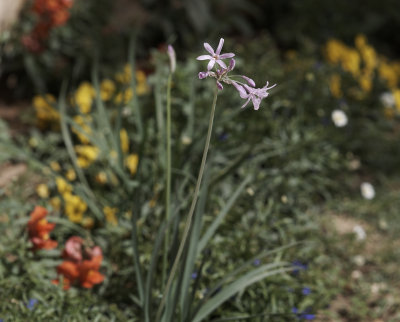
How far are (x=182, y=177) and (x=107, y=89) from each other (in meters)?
1.25

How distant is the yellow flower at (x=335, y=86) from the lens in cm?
332

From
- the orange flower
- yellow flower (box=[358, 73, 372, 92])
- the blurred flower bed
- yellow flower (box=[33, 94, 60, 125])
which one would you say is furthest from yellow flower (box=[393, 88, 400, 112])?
the orange flower

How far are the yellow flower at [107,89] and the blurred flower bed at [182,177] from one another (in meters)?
0.01

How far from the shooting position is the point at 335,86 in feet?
11.4

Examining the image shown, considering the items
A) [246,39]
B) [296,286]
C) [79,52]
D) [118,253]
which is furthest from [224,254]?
[246,39]

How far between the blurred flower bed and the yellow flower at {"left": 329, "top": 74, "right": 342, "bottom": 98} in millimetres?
15

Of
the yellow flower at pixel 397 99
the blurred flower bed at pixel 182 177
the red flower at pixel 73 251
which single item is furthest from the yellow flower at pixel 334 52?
the red flower at pixel 73 251

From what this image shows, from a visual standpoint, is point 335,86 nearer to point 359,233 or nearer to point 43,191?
point 359,233

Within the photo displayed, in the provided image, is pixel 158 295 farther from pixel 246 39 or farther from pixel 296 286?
pixel 246 39

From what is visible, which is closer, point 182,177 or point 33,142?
point 182,177

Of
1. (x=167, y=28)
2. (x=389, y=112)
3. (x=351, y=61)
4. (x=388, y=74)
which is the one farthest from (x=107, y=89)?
(x=388, y=74)

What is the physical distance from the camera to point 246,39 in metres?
4.79

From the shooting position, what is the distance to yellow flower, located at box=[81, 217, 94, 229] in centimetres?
233

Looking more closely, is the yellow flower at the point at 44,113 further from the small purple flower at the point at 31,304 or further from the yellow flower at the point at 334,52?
the yellow flower at the point at 334,52
